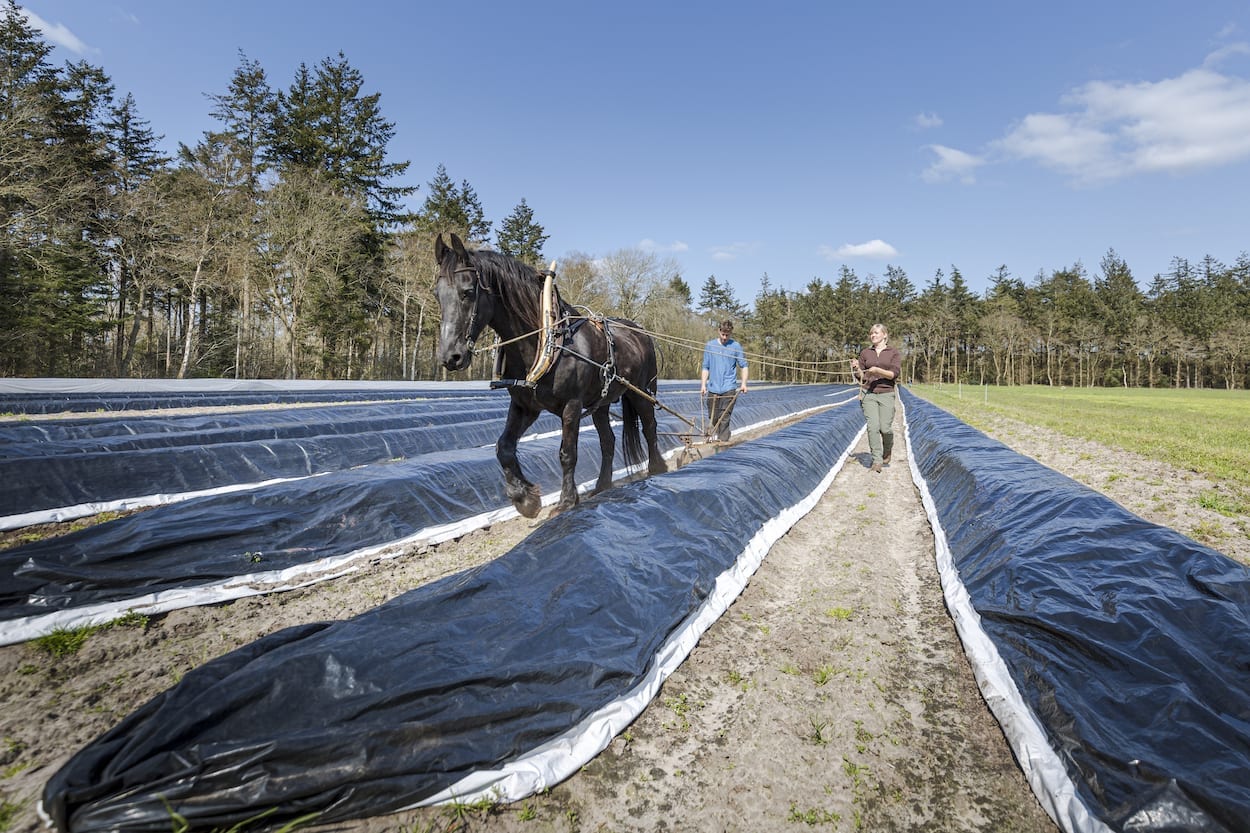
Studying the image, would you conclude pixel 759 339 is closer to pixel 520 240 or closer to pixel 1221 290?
pixel 520 240

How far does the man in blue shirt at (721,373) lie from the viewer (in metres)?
8.23

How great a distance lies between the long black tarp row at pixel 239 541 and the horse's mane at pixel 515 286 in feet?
6.10

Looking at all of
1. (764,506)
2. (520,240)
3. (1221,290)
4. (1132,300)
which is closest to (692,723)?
(764,506)

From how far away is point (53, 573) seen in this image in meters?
2.96

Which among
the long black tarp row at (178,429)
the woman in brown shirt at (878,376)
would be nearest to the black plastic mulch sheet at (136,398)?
the long black tarp row at (178,429)

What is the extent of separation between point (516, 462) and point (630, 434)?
2.12 meters

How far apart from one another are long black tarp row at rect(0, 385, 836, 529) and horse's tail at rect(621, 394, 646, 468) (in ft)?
10.3

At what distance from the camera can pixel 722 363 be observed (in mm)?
8289

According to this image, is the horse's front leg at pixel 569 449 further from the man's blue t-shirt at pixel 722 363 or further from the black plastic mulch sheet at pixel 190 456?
the man's blue t-shirt at pixel 722 363

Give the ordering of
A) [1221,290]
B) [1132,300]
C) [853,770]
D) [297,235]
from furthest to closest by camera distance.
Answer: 1. [1221,290]
2. [1132,300]
3. [297,235]
4. [853,770]

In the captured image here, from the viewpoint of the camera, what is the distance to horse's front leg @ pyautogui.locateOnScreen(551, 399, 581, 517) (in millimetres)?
4609

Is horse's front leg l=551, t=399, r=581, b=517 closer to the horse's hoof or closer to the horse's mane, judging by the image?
the horse's hoof

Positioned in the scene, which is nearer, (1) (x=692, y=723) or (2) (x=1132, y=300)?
(1) (x=692, y=723)

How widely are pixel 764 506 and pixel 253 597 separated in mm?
4001
